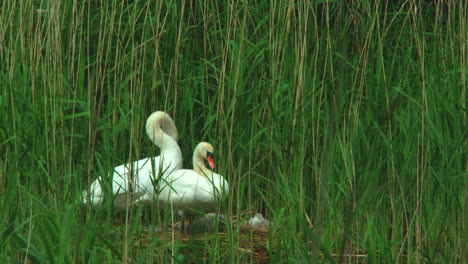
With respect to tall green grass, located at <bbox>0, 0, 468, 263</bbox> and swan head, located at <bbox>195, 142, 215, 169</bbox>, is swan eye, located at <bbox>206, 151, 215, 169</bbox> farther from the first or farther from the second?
tall green grass, located at <bbox>0, 0, 468, 263</bbox>

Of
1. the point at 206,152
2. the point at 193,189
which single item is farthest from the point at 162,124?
the point at 193,189

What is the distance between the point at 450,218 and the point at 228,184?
0.73 meters

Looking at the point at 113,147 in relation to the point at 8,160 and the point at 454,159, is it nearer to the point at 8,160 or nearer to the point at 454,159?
the point at 8,160

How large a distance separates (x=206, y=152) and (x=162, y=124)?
A: 23 cm

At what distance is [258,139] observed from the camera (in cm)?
341

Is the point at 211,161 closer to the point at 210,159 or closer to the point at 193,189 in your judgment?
the point at 210,159

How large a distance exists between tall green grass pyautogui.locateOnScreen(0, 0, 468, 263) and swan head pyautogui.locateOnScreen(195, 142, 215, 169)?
0.37ft

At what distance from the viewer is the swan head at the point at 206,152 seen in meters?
3.59

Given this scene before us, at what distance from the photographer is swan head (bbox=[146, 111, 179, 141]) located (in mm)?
3435

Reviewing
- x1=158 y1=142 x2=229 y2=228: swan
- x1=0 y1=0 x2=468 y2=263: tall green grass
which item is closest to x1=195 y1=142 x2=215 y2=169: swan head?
x1=158 y1=142 x2=229 y2=228: swan

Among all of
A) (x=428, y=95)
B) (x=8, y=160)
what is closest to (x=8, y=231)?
(x=8, y=160)

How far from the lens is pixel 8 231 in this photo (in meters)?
2.29

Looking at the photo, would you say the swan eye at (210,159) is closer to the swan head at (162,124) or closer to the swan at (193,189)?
the swan at (193,189)

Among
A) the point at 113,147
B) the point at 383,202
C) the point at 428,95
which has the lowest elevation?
the point at 383,202
